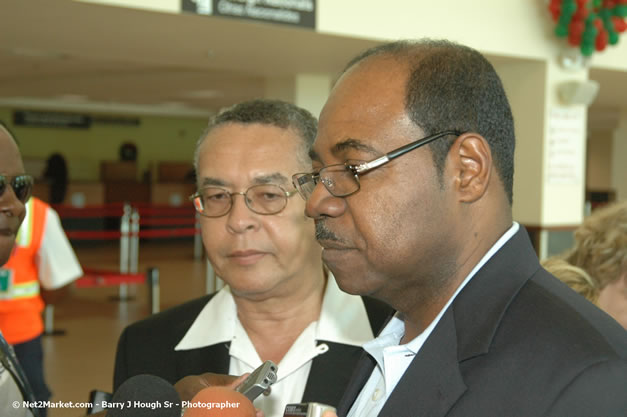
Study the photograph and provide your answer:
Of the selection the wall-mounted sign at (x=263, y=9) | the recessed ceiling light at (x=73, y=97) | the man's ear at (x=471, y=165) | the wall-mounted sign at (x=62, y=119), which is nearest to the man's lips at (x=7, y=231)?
the man's ear at (x=471, y=165)

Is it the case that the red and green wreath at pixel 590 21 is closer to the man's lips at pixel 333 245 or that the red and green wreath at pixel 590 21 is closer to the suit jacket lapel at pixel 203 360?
the suit jacket lapel at pixel 203 360

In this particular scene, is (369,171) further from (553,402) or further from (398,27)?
(398,27)

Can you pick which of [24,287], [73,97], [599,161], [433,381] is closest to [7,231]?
[433,381]

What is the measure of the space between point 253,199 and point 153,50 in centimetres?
557

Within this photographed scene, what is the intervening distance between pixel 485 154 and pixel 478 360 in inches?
12.6

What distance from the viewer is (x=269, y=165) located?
1.78m

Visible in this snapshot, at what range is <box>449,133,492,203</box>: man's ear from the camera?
1.11 metres

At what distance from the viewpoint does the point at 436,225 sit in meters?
1.12

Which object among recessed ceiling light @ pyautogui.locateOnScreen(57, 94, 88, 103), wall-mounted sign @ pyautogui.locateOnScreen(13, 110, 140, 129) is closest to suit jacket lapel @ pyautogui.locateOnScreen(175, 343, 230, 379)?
recessed ceiling light @ pyautogui.locateOnScreen(57, 94, 88, 103)

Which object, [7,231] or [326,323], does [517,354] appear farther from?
[7,231]

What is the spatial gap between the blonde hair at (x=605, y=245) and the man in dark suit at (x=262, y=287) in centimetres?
85

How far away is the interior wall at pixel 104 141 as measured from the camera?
18.1m

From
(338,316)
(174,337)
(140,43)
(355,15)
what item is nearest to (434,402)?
(338,316)

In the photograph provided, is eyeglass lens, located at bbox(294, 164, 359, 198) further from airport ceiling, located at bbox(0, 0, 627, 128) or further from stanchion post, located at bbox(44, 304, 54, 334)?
stanchion post, located at bbox(44, 304, 54, 334)
